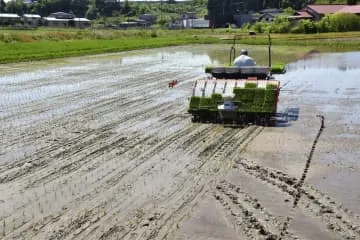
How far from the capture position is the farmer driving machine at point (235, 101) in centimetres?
1350

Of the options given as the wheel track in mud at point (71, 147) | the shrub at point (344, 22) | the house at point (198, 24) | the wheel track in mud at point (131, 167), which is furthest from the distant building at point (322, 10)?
the wheel track in mud at point (131, 167)

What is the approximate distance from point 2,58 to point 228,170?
24896 mm

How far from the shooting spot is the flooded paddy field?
6.98m

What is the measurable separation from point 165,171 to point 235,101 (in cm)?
462

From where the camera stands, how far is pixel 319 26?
217 ft

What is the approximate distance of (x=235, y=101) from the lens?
13523 millimetres

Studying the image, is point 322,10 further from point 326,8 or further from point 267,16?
point 267,16

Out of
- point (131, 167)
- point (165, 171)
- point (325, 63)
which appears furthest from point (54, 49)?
point (165, 171)

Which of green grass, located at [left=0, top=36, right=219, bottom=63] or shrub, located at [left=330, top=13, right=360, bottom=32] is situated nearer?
green grass, located at [left=0, top=36, right=219, bottom=63]

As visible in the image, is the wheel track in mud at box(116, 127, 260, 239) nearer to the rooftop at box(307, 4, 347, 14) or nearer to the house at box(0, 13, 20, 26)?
the rooftop at box(307, 4, 347, 14)

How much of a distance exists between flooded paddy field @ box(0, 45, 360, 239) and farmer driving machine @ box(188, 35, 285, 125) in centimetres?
53

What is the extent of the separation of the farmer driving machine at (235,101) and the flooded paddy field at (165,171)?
21.0 inches

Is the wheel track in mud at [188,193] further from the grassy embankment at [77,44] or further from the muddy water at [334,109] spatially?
the grassy embankment at [77,44]

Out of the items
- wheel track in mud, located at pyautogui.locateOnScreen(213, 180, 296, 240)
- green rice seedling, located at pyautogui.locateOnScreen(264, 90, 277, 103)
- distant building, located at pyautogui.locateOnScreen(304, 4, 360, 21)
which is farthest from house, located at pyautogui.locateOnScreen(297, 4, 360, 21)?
wheel track in mud, located at pyautogui.locateOnScreen(213, 180, 296, 240)
